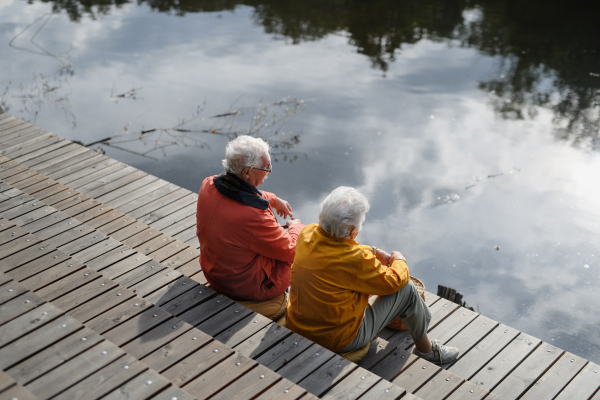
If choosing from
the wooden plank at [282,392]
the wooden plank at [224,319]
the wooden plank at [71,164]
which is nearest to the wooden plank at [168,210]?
the wooden plank at [71,164]

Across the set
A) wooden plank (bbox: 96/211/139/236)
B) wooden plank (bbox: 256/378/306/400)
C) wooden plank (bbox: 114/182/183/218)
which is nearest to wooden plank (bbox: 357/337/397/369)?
wooden plank (bbox: 256/378/306/400)

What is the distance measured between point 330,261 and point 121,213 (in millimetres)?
2371

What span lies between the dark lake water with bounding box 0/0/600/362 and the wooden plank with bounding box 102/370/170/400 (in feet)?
10.9

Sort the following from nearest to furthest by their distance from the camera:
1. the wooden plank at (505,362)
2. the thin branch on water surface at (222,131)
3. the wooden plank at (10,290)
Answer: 1. the wooden plank at (10,290)
2. the wooden plank at (505,362)
3. the thin branch on water surface at (222,131)

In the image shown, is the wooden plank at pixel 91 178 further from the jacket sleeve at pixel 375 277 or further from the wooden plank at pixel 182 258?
the jacket sleeve at pixel 375 277

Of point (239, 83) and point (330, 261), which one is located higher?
point (330, 261)

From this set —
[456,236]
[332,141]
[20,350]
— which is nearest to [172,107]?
[332,141]

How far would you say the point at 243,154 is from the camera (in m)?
2.95

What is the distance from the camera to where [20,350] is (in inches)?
86.8

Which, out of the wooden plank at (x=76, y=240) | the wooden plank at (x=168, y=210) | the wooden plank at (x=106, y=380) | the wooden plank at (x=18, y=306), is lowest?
the wooden plank at (x=168, y=210)

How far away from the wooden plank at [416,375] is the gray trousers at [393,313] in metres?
0.20

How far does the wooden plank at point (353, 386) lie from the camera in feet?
8.07

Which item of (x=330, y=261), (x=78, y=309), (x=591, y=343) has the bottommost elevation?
(x=591, y=343)

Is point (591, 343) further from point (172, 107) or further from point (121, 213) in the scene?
point (172, 107)
